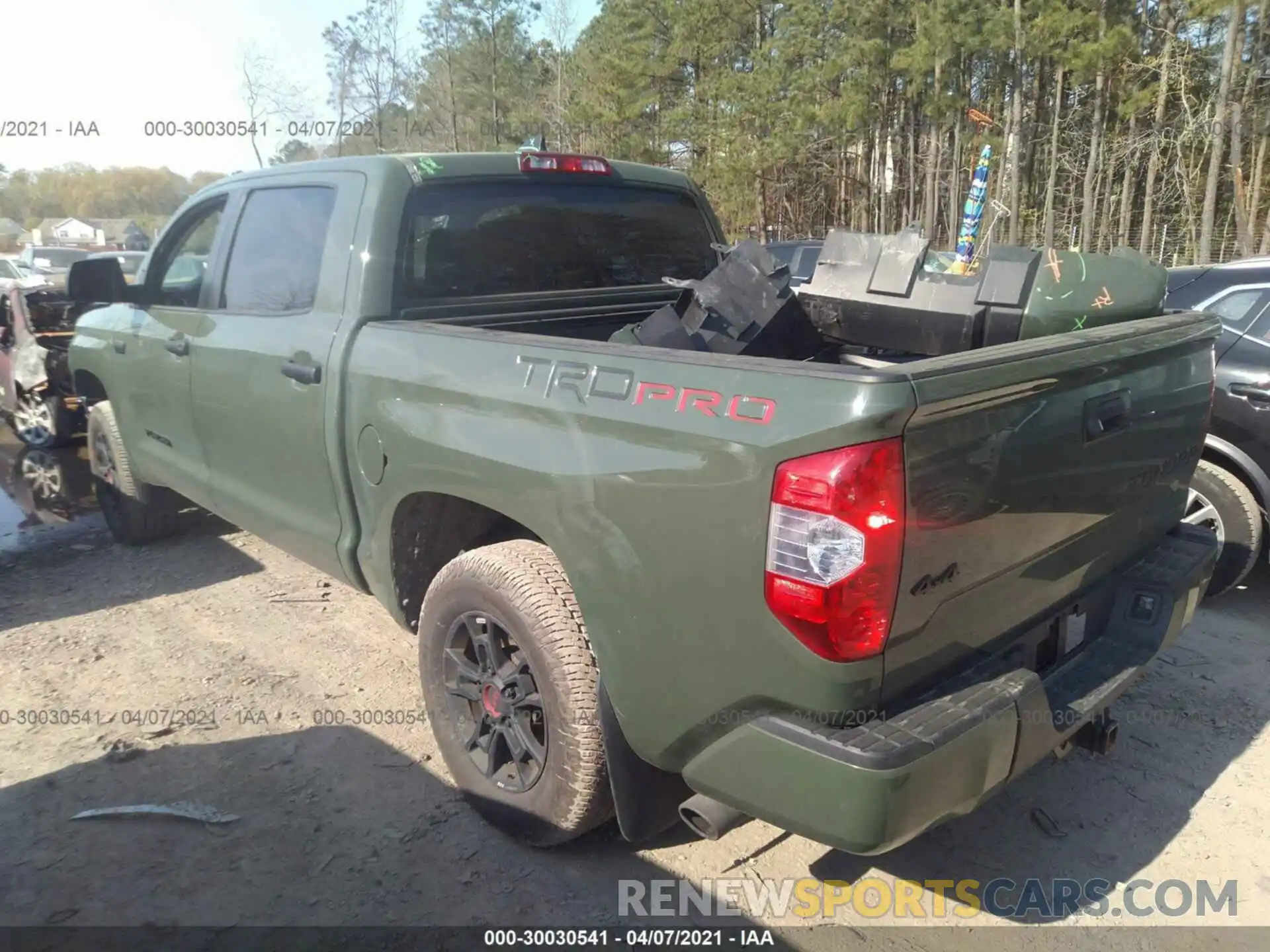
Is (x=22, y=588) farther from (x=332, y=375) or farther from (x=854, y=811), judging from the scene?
(x=854, y=811)

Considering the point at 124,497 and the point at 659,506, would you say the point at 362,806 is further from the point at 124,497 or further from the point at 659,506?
the point at 124,497

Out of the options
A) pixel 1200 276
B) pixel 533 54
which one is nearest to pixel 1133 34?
pixel 1200 276

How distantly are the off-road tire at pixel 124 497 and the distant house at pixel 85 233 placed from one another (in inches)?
967

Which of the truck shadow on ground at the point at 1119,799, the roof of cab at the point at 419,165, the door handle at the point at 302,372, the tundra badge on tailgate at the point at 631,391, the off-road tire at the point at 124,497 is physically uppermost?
the roof of cab at the point at 419,165

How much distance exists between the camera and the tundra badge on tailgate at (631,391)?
2016mm

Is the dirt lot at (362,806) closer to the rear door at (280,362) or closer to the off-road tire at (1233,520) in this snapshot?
the off-road tire at (1233,520)

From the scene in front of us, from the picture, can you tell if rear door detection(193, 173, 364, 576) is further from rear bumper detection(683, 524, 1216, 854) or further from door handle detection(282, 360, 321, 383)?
rear bumper detection(683, 524, 1216, 854)

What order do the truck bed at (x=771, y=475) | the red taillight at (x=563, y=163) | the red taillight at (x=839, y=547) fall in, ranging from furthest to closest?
the red taillight at (x=563, y=163)
the truck bed at (x=771, y=475)
the red taillight at (x=839, y=547)

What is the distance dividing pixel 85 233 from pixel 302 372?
32.2 meters

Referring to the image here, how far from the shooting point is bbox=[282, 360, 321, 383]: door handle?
3271 millimetres

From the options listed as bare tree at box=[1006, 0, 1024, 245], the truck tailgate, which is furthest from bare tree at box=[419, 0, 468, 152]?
the truck tailgate

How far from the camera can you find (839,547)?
1897mm

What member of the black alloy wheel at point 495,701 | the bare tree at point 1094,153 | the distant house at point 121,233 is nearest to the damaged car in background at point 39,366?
the black alloy wheel at point 495,701

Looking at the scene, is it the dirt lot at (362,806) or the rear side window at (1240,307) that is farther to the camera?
the rear side window at (1240,307)
